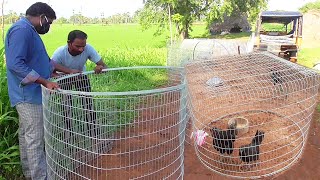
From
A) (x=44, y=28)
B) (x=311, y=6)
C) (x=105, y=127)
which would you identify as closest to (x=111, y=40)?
(x=311, y=6)

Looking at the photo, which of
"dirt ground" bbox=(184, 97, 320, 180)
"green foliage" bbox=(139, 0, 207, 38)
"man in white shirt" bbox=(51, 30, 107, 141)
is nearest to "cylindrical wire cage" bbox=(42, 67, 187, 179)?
"man in white shirt" bbox=(51, 30, 107, 141)

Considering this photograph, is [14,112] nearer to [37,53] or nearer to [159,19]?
[37,53]

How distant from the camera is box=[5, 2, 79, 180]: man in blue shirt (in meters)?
2.50

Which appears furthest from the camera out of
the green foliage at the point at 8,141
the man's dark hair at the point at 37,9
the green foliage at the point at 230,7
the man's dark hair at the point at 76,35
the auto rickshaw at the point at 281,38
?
the green foliage at the point at 230,7

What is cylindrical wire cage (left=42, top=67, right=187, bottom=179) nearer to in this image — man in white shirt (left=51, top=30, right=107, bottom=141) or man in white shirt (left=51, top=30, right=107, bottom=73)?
man in white shirt (left=51, top=30, right=107, bottom=141)

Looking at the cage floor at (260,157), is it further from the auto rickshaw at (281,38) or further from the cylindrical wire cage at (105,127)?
the auto rickshaw at (281,38)

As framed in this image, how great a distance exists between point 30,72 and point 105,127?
110 cm

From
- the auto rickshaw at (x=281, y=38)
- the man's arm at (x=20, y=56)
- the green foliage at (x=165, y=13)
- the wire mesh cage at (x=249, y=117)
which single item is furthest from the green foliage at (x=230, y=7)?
the man's arm at (x=20, y=56)

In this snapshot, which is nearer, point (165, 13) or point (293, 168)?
point (293, 168)

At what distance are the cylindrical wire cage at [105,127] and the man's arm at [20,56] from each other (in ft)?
0.55

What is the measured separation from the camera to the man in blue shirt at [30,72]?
250 centimetres

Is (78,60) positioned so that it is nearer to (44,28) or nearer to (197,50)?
(44,28)

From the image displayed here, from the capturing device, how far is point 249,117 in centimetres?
530

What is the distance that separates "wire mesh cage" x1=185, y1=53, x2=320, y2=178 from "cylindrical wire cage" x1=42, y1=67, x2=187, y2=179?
2.20ft
